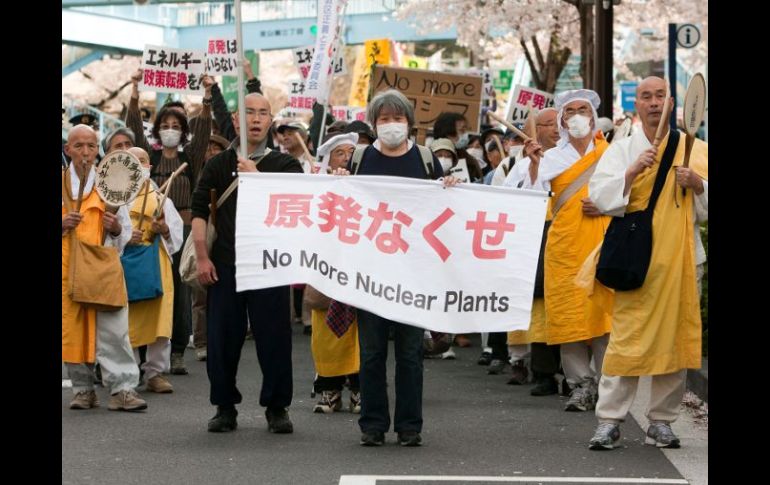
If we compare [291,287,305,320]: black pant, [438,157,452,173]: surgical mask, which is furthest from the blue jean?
[291,287,305,320]: black pant

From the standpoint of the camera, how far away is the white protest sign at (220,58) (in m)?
17.1

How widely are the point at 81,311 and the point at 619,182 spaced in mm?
3506

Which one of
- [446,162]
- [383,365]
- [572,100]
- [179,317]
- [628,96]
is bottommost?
[179,317]

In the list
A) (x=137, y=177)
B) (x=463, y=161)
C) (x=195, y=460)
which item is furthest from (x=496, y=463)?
(x=463, y=161)

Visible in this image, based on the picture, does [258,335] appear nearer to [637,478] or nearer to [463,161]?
[637,478]

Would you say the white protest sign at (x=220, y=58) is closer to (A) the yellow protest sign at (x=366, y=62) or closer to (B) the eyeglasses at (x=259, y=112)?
(A) the yellow protest sign at (x=366, y=62)

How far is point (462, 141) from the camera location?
49.4 ft

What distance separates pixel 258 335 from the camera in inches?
337

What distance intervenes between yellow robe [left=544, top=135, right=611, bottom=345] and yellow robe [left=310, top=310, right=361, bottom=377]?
1282 millimetres

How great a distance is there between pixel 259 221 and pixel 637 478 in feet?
7.71

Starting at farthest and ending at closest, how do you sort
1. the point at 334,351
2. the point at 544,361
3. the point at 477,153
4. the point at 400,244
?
the point at 477,153, the point at 544,361, the point at 334,351, the point at 400,244

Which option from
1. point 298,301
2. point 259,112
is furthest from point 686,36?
point 259,112

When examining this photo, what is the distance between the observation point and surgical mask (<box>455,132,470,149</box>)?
1482 centimetres

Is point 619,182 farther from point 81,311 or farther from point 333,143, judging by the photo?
point 81,311
